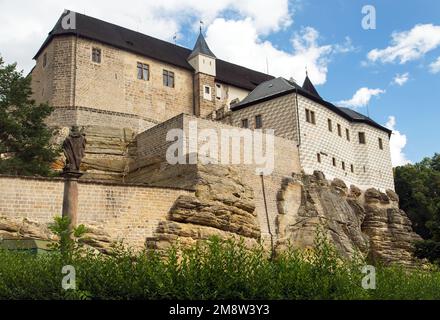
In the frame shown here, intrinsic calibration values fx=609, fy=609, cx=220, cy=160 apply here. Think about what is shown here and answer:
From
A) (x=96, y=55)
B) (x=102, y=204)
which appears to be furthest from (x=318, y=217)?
(x=96, y=55)

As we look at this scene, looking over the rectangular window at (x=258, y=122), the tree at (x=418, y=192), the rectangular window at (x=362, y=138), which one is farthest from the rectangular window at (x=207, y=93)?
the tree at (x=418, y=192)

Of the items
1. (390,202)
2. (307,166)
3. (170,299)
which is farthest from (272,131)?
(170,299)

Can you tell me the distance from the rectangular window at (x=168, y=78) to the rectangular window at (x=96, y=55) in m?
5.40

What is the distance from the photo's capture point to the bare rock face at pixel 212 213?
26688mm

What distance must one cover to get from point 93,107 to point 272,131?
39.2 feet

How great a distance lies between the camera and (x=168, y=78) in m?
45.3

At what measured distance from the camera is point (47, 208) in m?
24.4

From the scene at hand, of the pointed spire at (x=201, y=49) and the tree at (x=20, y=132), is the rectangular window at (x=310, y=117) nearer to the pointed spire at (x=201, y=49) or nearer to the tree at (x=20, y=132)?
the pointed spire at (x=201, y=49)

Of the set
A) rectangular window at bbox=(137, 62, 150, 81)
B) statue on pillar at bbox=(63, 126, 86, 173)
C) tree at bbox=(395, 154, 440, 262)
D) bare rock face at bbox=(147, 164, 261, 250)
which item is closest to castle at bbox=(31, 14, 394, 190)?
rectangular window at bbox=(137, 62, 150, 81)

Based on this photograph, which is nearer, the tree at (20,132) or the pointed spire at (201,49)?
the tree at (20,132)

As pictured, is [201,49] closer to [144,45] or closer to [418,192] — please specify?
[144,45]

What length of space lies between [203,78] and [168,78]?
3.04 m

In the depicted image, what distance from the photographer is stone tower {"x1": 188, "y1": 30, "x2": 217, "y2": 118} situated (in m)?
46.1

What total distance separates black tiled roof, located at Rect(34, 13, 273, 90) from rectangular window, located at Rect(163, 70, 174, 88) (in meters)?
0.79
